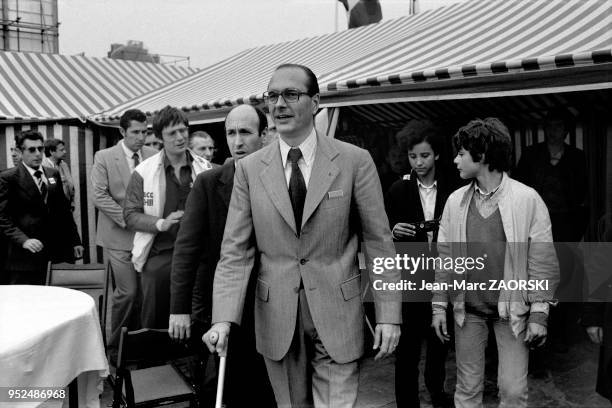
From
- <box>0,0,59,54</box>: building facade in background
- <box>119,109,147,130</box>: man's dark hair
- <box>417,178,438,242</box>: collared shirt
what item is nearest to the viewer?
<box>417,178,438,242</box>: collared shirt

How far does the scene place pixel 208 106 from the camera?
20.3 feet

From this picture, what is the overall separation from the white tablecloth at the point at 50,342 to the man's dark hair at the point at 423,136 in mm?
2028

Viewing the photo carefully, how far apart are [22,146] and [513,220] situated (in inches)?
168

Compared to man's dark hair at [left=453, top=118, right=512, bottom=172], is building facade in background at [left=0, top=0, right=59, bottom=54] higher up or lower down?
higher up

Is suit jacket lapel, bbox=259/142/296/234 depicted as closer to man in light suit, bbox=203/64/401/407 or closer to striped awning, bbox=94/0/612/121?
man in light suit, bbox=203/64/401/407

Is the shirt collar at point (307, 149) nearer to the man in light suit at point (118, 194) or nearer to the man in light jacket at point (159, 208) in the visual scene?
the man in light jacket at point (159, 208)

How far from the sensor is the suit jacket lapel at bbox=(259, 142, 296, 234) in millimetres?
2244

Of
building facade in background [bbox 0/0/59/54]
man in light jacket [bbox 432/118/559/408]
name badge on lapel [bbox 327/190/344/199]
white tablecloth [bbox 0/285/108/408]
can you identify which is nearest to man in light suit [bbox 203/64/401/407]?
name badge on lapel [bbox 327/190/344/199]

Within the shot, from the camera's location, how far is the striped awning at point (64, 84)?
26.8 feet

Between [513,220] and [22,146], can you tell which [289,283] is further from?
[22,146]

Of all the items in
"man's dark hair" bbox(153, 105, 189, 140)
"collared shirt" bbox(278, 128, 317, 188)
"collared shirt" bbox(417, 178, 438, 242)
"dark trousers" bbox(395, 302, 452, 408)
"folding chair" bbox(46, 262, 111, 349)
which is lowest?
"dark trousers" bbox(395, 302, 452, 408)

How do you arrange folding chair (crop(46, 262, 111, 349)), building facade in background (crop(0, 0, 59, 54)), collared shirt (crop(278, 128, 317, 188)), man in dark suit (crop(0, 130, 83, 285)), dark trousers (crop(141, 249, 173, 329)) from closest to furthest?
collared shirt (crop(278, 128, 317, 188))
dark trousers (crop(141, 249, 173, 329))
folding chair (crop(46, 262, 111, 349))
man in dark suit (crop(0, 130, 83, 285))
building facade in background (crop(0, 0, 59, 54))

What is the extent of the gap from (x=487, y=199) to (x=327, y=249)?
42.0 inches

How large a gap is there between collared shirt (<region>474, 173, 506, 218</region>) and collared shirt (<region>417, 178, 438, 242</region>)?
583mm
